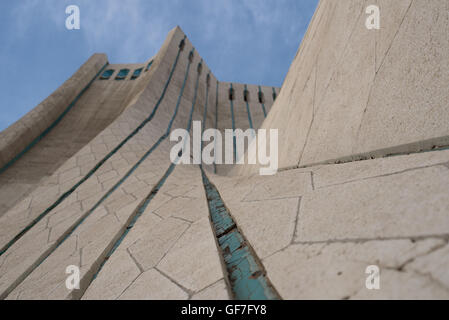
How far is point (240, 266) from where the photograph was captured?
84cm

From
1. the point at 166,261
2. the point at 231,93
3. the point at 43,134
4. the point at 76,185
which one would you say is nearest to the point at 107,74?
the point at 43,134

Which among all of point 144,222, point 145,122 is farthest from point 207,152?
point 144,222

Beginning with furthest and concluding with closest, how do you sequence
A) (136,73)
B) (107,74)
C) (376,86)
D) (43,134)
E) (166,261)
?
1. (136,73)
2. (107,74)
3. (43,134)
4. (376,86)
5. (166,261)

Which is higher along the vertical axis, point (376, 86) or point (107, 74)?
point (107, 74)

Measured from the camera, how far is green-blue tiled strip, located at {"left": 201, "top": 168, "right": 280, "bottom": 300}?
0.69m

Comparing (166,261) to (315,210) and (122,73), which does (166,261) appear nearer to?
(315,210)

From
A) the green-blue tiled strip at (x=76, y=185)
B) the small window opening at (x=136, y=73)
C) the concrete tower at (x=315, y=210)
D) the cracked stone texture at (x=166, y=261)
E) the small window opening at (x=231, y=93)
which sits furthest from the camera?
the small window opening at (x=231, y=93)

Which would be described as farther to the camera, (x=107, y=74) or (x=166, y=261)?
(x=107, y=74)

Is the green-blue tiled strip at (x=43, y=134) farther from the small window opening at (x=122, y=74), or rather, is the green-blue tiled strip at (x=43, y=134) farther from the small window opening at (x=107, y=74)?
the small window opening at (x=122, y=74)

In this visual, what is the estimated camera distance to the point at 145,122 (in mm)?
4879

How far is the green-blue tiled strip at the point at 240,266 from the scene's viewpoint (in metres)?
0.69

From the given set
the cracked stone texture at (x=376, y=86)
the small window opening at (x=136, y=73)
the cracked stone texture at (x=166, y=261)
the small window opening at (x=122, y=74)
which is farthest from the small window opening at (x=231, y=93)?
the cracked stone texture at (x=166, y=261)

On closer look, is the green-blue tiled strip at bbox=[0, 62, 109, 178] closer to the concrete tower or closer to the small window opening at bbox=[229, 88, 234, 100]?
the concrete tower

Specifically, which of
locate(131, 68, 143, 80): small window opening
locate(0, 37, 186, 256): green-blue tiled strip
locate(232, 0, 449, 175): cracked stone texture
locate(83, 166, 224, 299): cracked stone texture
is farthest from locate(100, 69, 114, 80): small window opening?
locate(232, 0, 449, 175): cracked stone texture
